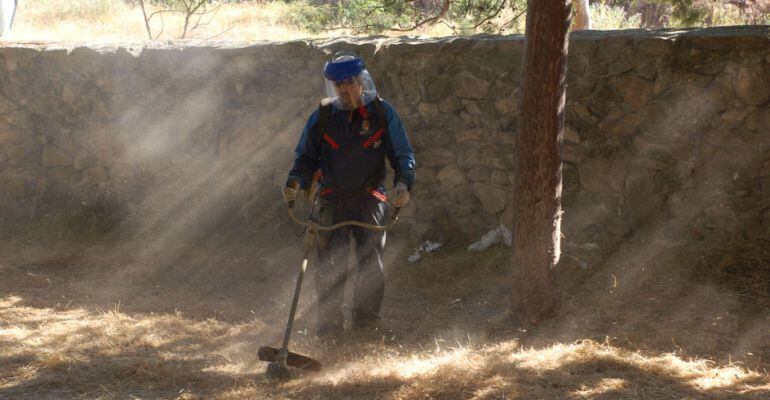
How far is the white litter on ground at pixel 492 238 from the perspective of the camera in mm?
6023

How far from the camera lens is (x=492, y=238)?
6.05 metres

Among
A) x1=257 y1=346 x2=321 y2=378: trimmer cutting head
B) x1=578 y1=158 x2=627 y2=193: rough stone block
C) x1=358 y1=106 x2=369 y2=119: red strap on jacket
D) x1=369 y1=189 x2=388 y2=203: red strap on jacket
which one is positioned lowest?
x1=257 y1=346 x2=321 y2=378: trimmer cutting head

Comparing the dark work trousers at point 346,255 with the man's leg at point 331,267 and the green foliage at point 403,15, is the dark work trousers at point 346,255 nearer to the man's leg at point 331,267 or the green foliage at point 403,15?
the man's leg at point 331,267

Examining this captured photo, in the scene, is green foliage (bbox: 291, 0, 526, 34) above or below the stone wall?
above

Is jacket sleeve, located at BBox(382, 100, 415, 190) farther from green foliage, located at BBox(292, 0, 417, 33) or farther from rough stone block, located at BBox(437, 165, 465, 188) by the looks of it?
rough stone block, located at BBox(437, 165, 465, 188)

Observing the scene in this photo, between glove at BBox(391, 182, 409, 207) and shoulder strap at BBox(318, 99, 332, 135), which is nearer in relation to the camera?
glove at BBox(391, 182, 409, 207)

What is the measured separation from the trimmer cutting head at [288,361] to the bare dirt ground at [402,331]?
0.27 feet

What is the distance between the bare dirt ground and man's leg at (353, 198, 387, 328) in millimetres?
144

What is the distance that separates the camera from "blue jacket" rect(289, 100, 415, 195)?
446 centimetres

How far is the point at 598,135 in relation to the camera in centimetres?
565

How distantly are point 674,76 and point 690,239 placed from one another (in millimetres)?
1165

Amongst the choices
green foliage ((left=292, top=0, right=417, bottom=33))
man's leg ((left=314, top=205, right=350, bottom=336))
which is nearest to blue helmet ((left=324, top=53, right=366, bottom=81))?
man's leg ((left=314, top=205, right=350, bottom=336))

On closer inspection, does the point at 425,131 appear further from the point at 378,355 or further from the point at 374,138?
the point at 378,355

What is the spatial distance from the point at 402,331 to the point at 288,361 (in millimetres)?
1149
